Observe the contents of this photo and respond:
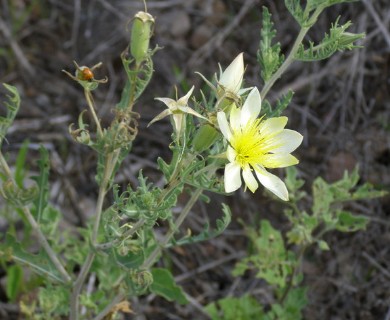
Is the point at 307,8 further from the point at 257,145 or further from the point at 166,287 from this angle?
the point at 166,287

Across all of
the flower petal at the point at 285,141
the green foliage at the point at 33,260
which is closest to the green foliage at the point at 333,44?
the flower petal at the point at 285,141

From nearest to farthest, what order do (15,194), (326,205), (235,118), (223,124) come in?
(223,124) → (235,118) → (15,194) → (326,205)

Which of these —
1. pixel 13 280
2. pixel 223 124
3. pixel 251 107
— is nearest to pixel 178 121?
pixel 223 124

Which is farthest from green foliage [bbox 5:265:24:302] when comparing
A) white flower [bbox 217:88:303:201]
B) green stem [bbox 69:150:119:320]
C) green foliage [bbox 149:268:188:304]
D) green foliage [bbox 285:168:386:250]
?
white flower [bbox 217:88:303:201]

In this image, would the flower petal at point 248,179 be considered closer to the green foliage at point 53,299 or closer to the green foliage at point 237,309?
the green foliage at point 53,299

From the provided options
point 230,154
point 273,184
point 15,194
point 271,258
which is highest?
point 230,154

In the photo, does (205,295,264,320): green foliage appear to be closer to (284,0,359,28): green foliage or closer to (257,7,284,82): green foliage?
(257,7,284,82): green foliage

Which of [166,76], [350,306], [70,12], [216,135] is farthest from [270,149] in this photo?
[70,12]
